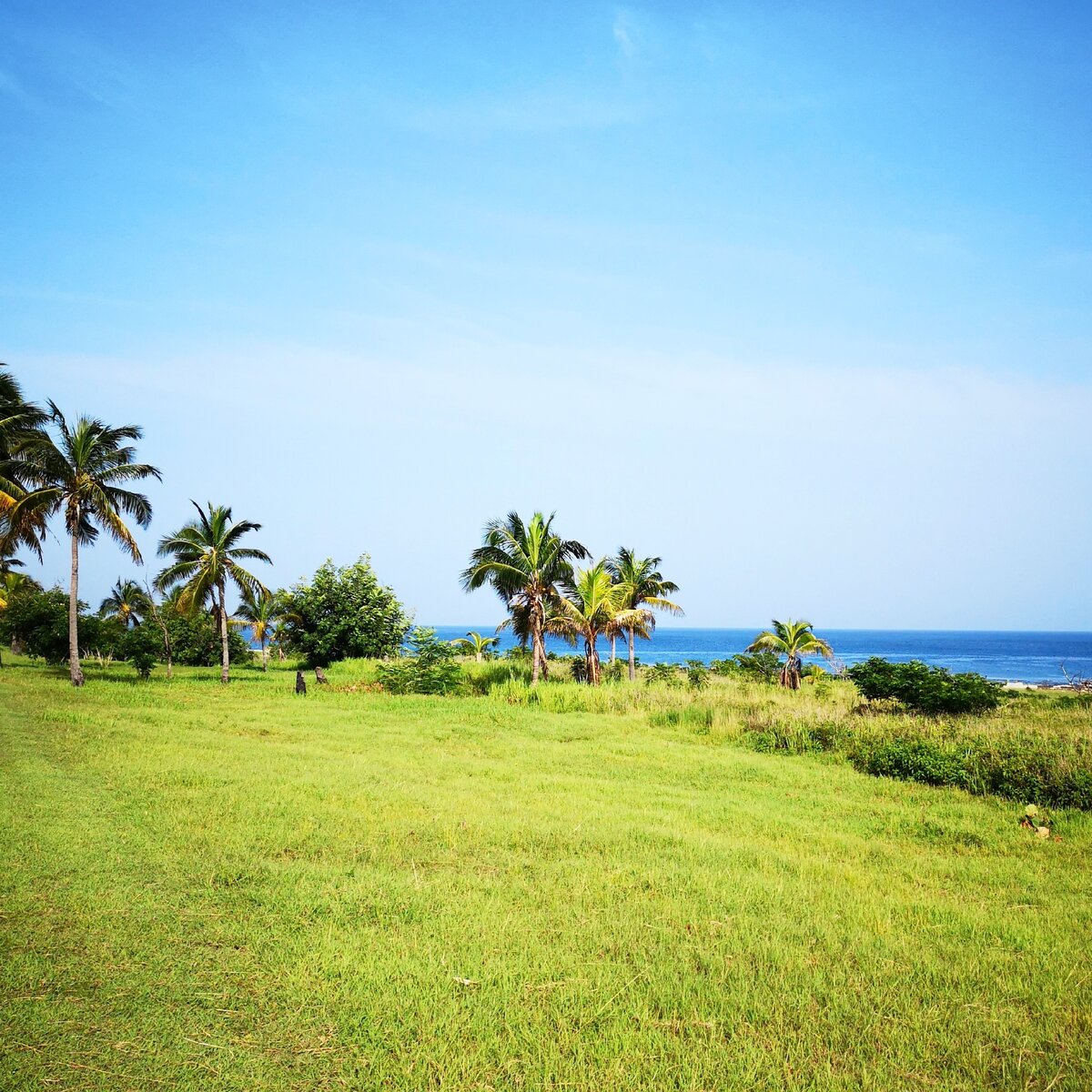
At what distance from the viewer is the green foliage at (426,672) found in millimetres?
25797

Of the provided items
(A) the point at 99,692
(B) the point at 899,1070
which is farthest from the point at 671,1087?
(A) the point at 99,692

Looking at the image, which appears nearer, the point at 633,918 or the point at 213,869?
the point at 633,918

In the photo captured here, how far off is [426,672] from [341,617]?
717 inches

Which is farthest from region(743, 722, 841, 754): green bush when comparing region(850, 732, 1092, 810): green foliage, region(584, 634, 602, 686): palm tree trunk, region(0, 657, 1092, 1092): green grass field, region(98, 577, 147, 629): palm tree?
region(98, 577, 147, 629): palm tree

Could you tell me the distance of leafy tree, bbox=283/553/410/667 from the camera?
42.4 m

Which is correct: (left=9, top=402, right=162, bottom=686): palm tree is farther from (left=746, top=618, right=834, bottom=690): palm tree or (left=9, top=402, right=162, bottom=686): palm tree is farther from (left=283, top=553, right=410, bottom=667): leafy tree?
(left=746, top=618, right=834, bottom=690): palm tree

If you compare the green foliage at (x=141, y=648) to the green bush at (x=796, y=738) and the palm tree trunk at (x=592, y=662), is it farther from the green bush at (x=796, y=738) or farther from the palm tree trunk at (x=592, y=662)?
the green bush at (x=796, y=738)

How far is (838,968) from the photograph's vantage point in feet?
16.1

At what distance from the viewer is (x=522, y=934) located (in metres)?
5.25

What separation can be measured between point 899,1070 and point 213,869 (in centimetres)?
542

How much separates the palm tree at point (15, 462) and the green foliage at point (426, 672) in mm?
12665

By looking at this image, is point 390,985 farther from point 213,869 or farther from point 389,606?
point 389,606

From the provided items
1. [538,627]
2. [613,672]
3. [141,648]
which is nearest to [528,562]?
[538,627]

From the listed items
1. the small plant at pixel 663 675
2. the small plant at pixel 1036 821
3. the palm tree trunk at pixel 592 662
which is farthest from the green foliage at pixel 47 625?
the small plant at pixel 1036 821
